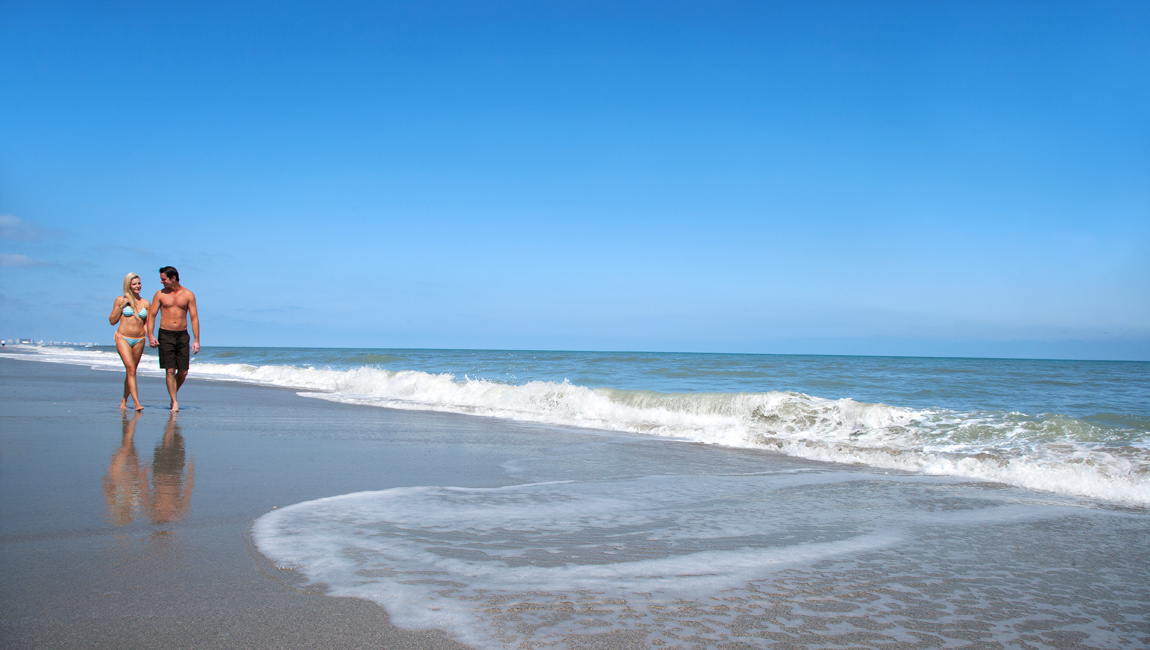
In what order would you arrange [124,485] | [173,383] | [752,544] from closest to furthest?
[752,544]
[124,485]
[173,383]

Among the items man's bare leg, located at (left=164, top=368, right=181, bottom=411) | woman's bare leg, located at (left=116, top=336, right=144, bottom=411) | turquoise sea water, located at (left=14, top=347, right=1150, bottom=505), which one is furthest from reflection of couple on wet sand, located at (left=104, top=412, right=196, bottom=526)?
turquoise sea water, located at (left=14, top=347, right=1150, bottom=505)

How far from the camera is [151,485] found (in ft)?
14.3

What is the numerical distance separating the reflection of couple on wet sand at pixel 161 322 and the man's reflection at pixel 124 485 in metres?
3.38

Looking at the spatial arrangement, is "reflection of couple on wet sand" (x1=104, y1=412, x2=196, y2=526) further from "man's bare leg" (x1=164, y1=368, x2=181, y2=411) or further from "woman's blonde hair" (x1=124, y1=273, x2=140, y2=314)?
"woman's blonde hair" (x1=124, y1=273, x2=140, y2=314)

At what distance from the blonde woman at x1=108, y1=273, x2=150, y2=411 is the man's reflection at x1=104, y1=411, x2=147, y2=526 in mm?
3463

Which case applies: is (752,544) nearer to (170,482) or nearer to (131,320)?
(170,482)

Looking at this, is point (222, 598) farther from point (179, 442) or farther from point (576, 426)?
point (576, 426)

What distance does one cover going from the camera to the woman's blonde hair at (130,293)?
874 cm

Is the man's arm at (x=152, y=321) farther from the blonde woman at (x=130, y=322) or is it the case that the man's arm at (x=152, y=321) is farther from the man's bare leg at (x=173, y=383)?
the man's bare leg at (x=173, y=383)

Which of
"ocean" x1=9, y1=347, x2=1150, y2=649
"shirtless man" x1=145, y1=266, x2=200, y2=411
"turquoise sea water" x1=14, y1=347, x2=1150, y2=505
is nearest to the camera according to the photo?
"ocean" x1=9, y1=347, x2=1150, y2=649

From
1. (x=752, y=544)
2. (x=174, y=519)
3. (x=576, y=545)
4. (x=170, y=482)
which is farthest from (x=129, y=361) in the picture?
(x=752, y=544)

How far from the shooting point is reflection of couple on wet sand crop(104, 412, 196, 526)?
12.1 ft

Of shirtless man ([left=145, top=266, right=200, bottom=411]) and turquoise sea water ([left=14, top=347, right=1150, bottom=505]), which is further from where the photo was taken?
shirtless man ([left=145, top=266, right=200, bottom=411])

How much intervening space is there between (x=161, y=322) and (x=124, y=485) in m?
5.54
